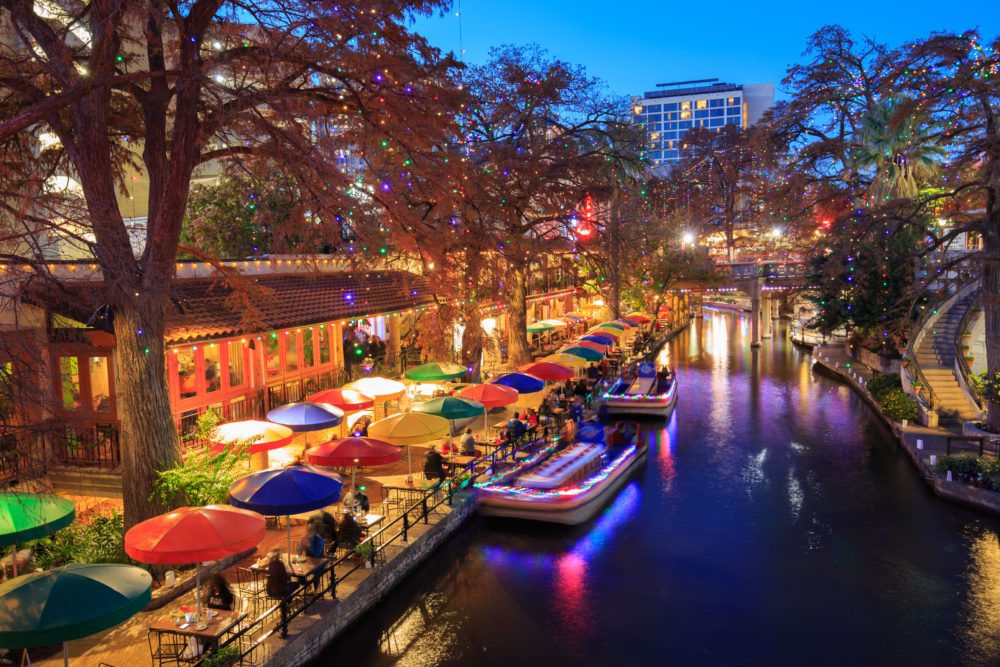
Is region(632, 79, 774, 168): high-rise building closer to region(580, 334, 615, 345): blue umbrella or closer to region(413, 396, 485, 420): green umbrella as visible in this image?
region(580, 334, 615, 345): blue umbrella

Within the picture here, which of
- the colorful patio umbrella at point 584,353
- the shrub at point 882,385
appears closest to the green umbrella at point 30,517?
the colorful patio umbrella at point 584,353

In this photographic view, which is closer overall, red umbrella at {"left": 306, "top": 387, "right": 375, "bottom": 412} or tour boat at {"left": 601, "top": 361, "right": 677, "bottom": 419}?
red umbrella at {"left": 306, "top": 387, "right": 375, "bottom": 412}

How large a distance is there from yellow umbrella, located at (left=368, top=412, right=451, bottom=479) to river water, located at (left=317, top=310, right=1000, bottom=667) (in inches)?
103

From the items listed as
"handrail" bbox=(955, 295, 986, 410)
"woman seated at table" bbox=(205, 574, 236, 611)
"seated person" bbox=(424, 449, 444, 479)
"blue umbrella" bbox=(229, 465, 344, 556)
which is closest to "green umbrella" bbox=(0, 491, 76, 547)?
"woman seated at table" bbox=(205, 574, 236, 611)

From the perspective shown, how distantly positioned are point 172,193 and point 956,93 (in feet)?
71.6

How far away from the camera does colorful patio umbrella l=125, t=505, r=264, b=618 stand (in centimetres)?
1015

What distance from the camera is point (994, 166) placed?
68.8 feet

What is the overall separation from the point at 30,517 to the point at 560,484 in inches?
485

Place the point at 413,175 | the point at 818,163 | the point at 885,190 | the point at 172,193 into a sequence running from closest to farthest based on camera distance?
the point at 172,193, the point at 413,175, the point at 885,190, the point at 818,163

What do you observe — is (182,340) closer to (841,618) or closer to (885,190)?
(841,618)

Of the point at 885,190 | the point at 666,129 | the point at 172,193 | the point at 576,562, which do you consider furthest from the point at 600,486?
the point at 666,129

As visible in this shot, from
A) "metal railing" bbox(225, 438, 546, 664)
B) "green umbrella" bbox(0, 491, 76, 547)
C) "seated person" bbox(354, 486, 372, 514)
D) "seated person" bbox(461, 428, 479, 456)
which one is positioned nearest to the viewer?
"green umbrella" bbox(0, 491, 76, 547)

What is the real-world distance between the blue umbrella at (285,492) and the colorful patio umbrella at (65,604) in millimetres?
3306

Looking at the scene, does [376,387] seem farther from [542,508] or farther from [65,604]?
[65,604]
